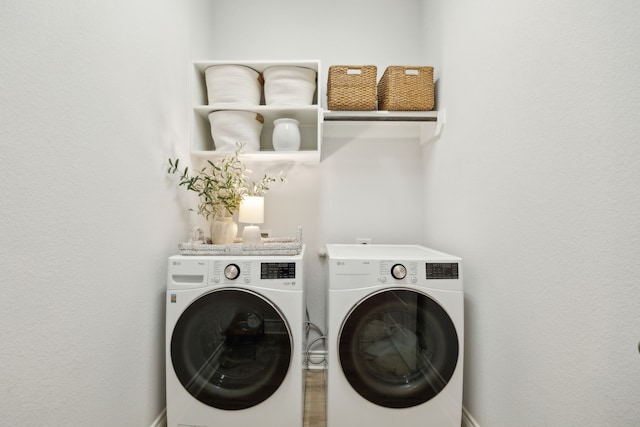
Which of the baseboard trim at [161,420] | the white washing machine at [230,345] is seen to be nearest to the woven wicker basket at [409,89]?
the white washing machine at [230,345]

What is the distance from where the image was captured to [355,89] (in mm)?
1818

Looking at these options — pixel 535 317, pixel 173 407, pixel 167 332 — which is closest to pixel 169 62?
pixel 167 332

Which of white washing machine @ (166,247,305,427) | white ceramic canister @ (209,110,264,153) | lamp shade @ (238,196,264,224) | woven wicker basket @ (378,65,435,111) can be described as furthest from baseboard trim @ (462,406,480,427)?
white ceramic canister @ (209,110,264,153)

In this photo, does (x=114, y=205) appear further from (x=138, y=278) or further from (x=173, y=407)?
(x=173, y=407)

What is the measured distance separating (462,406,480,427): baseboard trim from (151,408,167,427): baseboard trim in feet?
4.89

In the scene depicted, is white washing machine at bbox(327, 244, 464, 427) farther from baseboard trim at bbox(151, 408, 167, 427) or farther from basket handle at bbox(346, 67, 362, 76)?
basket handle at bbox(346, 67, 362, 76)

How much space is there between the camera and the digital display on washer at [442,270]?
53.9 inches

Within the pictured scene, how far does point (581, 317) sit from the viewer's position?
2.78 feet

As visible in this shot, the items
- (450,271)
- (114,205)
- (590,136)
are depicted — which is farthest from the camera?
(450,271)

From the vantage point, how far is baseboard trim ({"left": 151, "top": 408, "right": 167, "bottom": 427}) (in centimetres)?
137

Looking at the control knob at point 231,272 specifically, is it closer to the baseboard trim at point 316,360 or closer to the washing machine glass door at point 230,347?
the washing machine glass door at point 230,347

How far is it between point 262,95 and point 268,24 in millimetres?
600

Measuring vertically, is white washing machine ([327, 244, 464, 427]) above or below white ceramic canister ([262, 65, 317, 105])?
below

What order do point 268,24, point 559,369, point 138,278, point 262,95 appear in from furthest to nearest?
1. point 268,24
2. point 262,95
3. point 138,278
4. point 559,369
